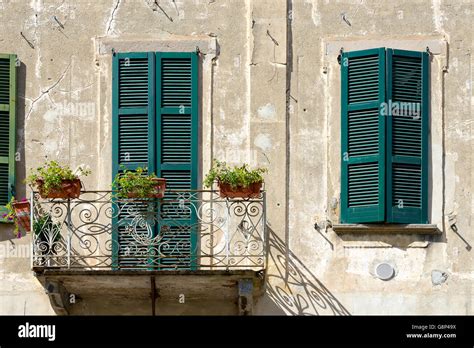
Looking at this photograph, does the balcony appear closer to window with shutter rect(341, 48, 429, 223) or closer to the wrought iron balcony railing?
the wrought iron balcony railing

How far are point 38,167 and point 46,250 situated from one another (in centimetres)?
121

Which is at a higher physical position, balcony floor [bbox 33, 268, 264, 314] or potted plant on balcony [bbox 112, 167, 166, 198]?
potted plant on balcony [bbox 112, 167, 166, 198]

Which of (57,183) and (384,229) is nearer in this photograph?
(57,183)

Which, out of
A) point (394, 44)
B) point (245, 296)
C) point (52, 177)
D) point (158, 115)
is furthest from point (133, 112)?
point (394, 44)

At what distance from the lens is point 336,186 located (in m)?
26.9

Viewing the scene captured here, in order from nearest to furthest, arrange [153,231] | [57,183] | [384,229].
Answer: [57,183], [153,231], [384,229]

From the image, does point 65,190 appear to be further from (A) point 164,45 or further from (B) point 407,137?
(B) point 407,137

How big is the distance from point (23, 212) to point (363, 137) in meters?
4.01

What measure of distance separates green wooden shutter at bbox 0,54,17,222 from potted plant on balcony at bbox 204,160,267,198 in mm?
2372

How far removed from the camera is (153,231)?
26.5 meters

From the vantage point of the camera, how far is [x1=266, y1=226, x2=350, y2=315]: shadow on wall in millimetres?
26516

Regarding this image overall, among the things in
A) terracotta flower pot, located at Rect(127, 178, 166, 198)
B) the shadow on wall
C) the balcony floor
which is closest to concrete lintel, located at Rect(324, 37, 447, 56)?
the shadow on wall

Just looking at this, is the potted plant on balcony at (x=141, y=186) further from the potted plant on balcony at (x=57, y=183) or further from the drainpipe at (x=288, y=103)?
the drainpipe at (x=288, y=103)

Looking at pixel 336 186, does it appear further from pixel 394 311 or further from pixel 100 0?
pixel 100 0
